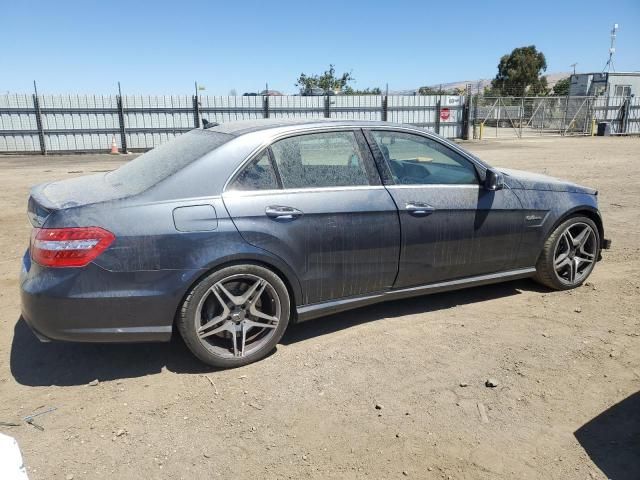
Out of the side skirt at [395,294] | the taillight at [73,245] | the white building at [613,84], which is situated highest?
the white building at [613,84]

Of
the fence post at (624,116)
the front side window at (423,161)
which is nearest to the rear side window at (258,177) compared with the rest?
the front side window at (423,161)

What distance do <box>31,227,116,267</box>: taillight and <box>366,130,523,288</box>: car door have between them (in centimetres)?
203

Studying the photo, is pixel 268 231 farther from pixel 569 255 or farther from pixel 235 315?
pixel 569 255

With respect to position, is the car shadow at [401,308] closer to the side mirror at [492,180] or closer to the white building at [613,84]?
the side mirror at [492,180]

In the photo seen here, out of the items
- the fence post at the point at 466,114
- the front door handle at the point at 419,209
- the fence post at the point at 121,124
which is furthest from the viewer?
the fence post at the point at 466,114

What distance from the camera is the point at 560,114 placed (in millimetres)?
32656

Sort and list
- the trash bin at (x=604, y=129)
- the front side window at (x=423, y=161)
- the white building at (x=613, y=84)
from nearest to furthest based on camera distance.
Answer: the front side window at (x=423, y=161)
the trash bin at (x=604, y=129)
the white building at (x=613, y=84)

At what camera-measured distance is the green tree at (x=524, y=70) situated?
212 ft

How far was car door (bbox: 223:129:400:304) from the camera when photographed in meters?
3.45

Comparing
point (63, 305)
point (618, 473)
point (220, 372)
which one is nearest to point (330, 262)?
point (220, 372)

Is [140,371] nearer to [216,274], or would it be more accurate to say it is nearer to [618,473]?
[216,274]

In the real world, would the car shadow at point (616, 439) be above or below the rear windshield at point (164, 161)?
below

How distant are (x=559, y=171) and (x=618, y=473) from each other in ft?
39.8

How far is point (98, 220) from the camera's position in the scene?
310cm
